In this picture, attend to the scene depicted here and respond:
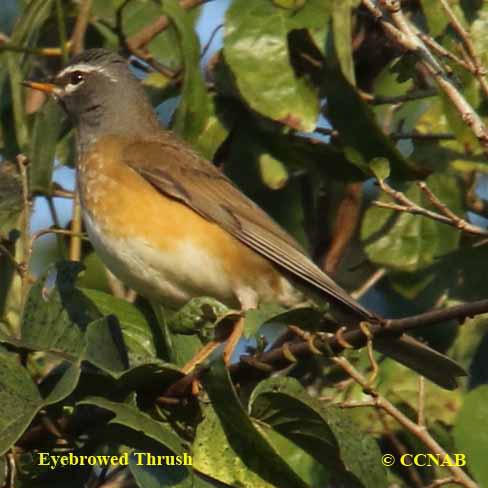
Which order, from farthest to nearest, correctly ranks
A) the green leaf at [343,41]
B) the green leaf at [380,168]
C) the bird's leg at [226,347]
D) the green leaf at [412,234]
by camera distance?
1. the green leaf at [412,234]
2. the bird's leg at [226,347]
3. the green leaf at [343,41]
4. the green leaf at [380,168]

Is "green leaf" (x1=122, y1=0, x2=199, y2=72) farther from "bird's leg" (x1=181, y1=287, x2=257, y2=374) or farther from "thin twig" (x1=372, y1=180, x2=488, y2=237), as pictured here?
"thin twig" (x1=372, y1=180, x2=488, y2=237)

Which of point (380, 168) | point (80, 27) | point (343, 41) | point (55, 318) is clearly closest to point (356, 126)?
point (343, 41)

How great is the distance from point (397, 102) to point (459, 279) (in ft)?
2.35

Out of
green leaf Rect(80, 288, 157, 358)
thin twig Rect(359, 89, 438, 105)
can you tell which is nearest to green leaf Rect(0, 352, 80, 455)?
green leaf Rect(80, 288, 157, 358)

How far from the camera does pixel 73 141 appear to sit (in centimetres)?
565

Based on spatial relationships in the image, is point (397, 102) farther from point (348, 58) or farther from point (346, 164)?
point (348, 58)

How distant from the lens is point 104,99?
5.54 metres

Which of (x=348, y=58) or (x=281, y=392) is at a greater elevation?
(x=348, y=58)

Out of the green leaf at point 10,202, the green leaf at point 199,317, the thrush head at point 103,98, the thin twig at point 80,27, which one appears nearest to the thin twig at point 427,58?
the green leaf at point 199,317

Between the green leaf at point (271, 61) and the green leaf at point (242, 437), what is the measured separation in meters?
1.37

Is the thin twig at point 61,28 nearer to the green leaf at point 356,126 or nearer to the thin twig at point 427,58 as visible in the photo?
the green leaf at point 356,126

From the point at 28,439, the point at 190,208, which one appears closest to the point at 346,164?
the point at 190,208

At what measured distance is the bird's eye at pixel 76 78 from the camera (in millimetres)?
5297

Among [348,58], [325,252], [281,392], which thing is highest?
[348,58]
